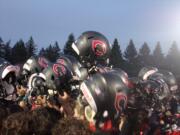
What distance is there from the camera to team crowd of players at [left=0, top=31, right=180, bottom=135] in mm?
4117

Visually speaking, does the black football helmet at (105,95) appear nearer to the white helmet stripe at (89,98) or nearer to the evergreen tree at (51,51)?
the white helmet stripe at (89,98)

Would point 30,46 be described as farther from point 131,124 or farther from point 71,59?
point 131,124

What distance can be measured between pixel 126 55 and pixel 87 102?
73.2 meters

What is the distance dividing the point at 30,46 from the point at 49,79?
170ft

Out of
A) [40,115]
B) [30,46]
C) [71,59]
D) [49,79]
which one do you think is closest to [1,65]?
[49,79]

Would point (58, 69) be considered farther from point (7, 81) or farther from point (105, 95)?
point (105, 95)

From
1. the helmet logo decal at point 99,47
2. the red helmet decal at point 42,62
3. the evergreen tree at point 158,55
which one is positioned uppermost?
the evergreen tree at point 158,55

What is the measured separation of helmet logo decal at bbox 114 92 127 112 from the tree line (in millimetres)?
26967

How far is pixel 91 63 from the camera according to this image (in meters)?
7.58

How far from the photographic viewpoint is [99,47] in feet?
24.9

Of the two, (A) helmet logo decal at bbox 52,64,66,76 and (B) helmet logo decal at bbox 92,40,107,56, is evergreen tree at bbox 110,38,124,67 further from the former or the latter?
(B) helmet logo decal at bbox 92,40,107,56

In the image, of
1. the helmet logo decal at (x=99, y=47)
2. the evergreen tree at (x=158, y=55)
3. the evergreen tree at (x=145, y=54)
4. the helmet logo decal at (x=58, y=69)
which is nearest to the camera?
the helmet logo decal at (x=99, y=47)

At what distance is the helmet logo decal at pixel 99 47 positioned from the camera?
24.9 ft

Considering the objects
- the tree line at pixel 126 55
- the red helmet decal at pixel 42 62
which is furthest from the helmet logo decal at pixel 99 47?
the tree line at pixel 126 55
